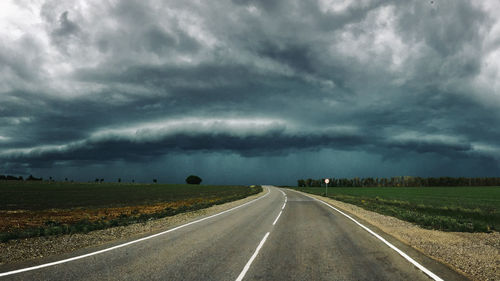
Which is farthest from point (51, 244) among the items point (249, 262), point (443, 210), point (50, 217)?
point (443, 210)

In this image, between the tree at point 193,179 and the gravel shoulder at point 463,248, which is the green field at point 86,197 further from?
the tree at point 193,179

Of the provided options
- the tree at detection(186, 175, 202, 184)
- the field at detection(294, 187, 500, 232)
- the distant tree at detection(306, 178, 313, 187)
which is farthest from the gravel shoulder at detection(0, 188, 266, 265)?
the tree at detection(186, 175, 202, 184)

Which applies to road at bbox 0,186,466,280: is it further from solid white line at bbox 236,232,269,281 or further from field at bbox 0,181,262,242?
field at bbox 0,181,262,242

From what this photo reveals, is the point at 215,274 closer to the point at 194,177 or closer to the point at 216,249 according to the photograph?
the point at 216,249

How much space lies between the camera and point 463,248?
933cm

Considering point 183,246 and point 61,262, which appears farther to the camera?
point 183,246

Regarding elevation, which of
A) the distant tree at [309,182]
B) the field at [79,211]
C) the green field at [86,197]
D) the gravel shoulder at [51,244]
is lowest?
the distant tree at [309,182]

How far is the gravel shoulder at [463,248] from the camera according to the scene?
7.01m

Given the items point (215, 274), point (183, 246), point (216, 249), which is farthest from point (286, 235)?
point (215, 274)

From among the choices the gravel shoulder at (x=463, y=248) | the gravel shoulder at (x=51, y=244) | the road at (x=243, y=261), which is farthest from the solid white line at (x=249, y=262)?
the gravel shoulder at (x=463, y=248)

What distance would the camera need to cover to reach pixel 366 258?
769 cm

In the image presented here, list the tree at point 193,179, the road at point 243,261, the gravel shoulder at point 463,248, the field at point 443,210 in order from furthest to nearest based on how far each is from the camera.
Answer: the tree at point 193,179 < the field at point 443,210 < the gravel shoulder at point 463,248 < the road at point 243,261

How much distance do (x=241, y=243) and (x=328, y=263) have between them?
3.33m

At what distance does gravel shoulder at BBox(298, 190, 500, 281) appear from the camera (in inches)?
276
